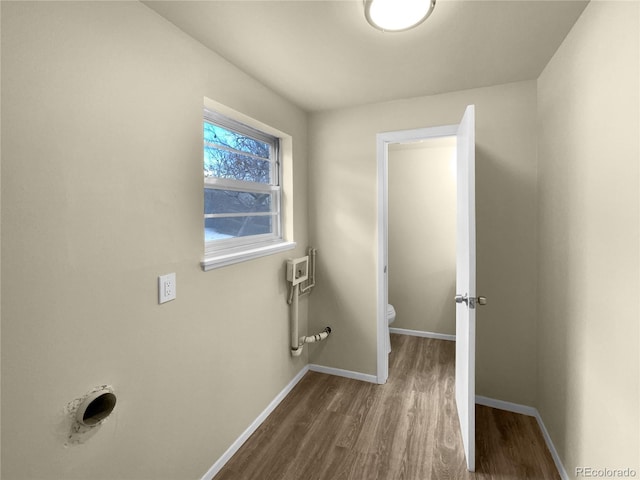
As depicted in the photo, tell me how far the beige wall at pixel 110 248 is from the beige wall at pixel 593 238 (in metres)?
1.69

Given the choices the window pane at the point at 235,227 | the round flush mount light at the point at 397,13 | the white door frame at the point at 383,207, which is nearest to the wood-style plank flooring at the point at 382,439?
the white door frame at the point at 383,207

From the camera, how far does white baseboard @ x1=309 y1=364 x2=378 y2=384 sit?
2594mm

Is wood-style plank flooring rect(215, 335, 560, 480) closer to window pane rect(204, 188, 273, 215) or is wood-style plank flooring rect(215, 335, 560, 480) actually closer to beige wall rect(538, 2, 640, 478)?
beige wall rect(538, 2, 640, 478)

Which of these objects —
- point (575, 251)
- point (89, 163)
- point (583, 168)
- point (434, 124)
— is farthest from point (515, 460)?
point (89, 163)

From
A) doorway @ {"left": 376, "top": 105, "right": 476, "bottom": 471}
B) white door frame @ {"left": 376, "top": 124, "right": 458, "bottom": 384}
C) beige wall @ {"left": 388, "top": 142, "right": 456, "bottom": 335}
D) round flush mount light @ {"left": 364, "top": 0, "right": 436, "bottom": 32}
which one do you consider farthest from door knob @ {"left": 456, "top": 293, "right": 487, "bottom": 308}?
beige wall @ {"left": 388, "top": 142, "right": 456, "bottom": 335}

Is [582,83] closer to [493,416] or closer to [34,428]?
[493,416]

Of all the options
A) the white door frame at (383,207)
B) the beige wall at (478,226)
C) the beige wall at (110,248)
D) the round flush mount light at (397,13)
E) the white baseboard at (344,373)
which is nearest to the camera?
the beige wall at (110,248)

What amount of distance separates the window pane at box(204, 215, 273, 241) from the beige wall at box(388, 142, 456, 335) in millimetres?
1777

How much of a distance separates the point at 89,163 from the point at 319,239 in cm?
180

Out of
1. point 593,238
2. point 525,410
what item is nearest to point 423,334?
point 525,410

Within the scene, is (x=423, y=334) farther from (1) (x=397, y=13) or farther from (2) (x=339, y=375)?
(1) (x=397, y=13)

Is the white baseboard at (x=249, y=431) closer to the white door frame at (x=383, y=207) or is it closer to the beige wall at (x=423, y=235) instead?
the white door frame at (x=383, y=207)

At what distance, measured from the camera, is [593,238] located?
1.32 metres

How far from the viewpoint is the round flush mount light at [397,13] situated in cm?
127
